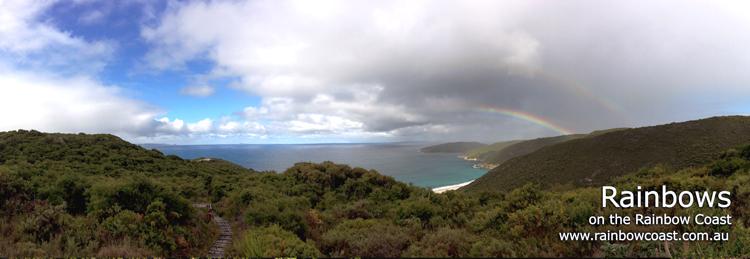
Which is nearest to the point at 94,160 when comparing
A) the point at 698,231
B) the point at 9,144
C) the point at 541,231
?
the point at 9,144

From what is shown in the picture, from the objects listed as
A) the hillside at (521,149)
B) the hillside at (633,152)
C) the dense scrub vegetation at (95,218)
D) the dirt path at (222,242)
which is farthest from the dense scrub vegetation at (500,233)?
the hillside at (521,149)

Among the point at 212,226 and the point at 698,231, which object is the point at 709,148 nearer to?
the point at 698,231

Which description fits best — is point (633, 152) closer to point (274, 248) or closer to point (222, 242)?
point (274, 248)

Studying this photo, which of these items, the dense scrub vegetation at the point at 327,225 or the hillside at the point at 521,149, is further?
the hillside at the point at 521,149

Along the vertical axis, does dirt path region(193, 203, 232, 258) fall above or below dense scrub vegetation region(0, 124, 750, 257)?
below

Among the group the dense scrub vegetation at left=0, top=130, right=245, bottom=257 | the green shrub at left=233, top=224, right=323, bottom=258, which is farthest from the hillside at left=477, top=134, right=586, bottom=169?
the green shrub at left=233, top=224, right=323, bottom=258

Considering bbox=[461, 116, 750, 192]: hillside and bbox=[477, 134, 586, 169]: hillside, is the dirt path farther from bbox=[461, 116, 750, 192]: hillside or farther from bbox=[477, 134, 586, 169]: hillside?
bbox=[477, 134, 586, 169]: hillside

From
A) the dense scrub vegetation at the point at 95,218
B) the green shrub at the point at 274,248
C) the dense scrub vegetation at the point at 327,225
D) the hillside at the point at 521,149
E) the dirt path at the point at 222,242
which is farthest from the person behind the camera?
the hillside at the point at 521,149

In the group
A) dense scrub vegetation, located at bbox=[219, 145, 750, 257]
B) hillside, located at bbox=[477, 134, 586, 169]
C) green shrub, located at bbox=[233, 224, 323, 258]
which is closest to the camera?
dense scrub vegetation, located at bbox=[219, 145, 750, 257]

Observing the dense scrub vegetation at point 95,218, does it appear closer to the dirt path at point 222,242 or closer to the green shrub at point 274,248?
the dirt path at point 222,242
